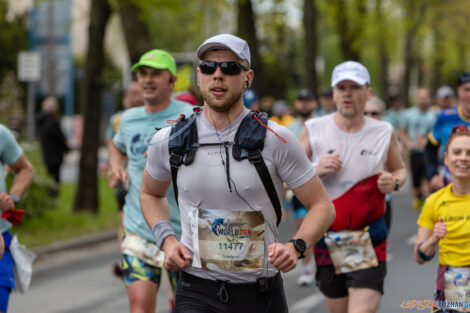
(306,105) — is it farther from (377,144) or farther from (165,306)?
(377,144)

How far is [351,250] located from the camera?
5.09 meters

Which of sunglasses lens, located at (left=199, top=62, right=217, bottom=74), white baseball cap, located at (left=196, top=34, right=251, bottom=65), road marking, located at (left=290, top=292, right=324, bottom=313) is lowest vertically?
road marking, located at (left=290, top=292, right=324, bottom=313)

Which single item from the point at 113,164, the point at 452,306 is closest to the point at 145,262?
the point at 113,164

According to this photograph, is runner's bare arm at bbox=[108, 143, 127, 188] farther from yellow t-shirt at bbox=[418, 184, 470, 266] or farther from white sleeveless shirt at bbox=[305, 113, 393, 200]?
yellow t-shirt at bbox=[418, 184, 470, 266]

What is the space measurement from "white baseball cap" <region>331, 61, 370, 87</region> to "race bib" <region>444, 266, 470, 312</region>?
140 cm

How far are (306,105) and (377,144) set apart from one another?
204 inches

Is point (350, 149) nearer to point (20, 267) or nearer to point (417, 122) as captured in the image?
point (20, 267)

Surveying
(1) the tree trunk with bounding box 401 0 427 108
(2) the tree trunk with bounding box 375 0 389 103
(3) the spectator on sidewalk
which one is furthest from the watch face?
(1) the tree trunk with bounding box 401 0 427 108

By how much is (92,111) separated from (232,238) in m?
10.2

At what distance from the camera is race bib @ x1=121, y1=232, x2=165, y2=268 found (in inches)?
211

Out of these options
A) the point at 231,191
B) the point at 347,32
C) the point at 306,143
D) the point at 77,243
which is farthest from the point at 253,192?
the point at 347,32

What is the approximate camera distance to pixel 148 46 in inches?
478

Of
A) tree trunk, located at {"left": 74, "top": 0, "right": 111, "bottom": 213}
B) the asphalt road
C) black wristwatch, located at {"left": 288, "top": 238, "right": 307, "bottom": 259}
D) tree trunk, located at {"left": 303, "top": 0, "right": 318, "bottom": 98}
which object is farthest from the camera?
tree trunk, located at {"left": 303, "top": 0, "right": 318, "bottom": 98}

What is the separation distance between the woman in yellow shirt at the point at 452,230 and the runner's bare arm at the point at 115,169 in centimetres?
217
